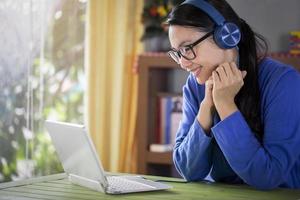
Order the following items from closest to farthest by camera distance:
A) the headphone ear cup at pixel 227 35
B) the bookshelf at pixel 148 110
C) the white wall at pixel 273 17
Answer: the headphone ear cup at pixel 227 35 < the white wall at pixel 273 17 < the bookshelf at pixel 148 110

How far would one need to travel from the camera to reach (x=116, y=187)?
1591 mm

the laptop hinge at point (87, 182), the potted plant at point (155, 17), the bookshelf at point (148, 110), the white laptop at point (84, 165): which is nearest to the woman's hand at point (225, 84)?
the white laptop at point (84, 165)

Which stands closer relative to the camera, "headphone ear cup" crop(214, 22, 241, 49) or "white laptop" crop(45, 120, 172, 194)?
"white laptop" crop(45, 120, 172, 194)

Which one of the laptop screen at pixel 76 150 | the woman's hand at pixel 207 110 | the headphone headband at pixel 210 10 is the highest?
the headphone headband at pixel 210 10

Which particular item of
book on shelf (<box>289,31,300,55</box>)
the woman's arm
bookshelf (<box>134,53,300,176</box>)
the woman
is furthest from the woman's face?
bookshelf (<box>134,53,300,176</box>)

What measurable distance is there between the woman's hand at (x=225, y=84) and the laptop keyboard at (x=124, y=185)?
0.93ft

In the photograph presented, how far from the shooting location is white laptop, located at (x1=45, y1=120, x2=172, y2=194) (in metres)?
1.52

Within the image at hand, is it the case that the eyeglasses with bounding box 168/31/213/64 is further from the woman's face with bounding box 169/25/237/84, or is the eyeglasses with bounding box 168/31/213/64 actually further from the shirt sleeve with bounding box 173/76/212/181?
the shirt sleeve with bounding box 173/76/212/181

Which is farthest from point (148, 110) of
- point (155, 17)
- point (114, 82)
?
point (155, 17)

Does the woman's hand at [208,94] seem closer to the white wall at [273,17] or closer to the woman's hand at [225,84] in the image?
the woman's hand at [225,84]

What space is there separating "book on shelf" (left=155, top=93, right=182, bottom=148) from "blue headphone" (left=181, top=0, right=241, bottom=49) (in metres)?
1.69

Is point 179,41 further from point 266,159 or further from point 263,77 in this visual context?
point 266,159

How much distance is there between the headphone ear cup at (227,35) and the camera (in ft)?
5.38

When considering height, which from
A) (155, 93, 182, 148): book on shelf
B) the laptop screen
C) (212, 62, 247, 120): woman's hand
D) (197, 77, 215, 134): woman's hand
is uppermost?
(212, 62, 247, 120): woman's hand
